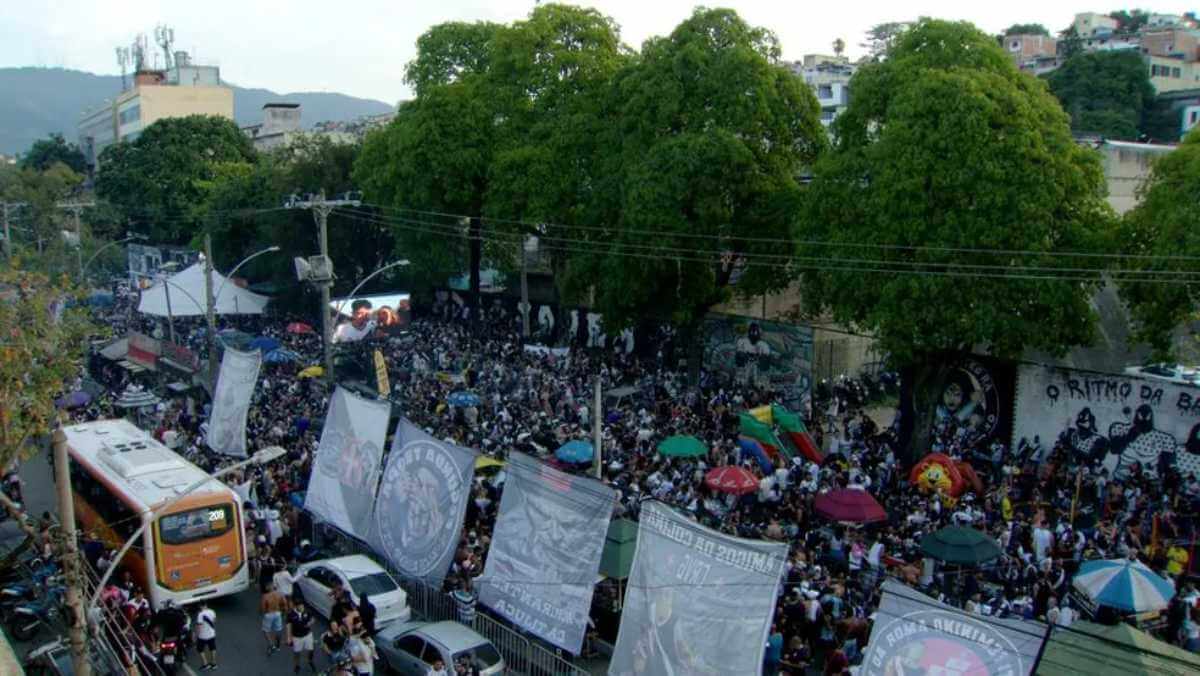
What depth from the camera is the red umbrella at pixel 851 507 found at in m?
17.6

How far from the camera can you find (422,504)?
16.6m

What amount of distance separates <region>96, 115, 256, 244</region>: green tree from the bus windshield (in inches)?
2067

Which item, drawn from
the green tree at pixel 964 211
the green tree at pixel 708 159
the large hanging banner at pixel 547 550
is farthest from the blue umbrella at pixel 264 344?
the large hanging banner at pixel 547 550

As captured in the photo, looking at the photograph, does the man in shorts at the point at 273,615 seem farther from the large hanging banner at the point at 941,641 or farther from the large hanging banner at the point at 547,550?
the large hanging banner at the point at 941,641

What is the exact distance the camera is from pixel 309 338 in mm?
42062

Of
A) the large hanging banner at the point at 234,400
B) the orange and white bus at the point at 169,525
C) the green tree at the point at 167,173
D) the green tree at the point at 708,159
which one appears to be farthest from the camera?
the green tree at the point at 167,173

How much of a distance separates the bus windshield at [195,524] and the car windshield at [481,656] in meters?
6.19

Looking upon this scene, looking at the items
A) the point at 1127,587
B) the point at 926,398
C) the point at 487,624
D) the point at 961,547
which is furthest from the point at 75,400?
the point at 1127,587

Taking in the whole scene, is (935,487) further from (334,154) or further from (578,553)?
(334,154)

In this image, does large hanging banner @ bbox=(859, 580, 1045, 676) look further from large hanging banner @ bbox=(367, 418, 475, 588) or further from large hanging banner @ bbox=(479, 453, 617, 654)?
large hanging banner @ bbox=(367, 418, 475, 588)

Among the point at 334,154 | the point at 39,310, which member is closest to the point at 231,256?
the point at 334,154

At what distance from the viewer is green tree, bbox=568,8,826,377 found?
2805 cm

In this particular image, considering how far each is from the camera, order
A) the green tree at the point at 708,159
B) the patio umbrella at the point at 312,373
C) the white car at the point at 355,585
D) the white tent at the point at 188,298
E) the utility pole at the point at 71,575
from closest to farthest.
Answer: the utility pole at the point at 71,575 → the white car at the point at 355,585 → the green tree at the point at 708,159 → the patio umbrella at the point at 312,373 → the white tent at the point at 188,298

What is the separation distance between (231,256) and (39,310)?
38815 mm
